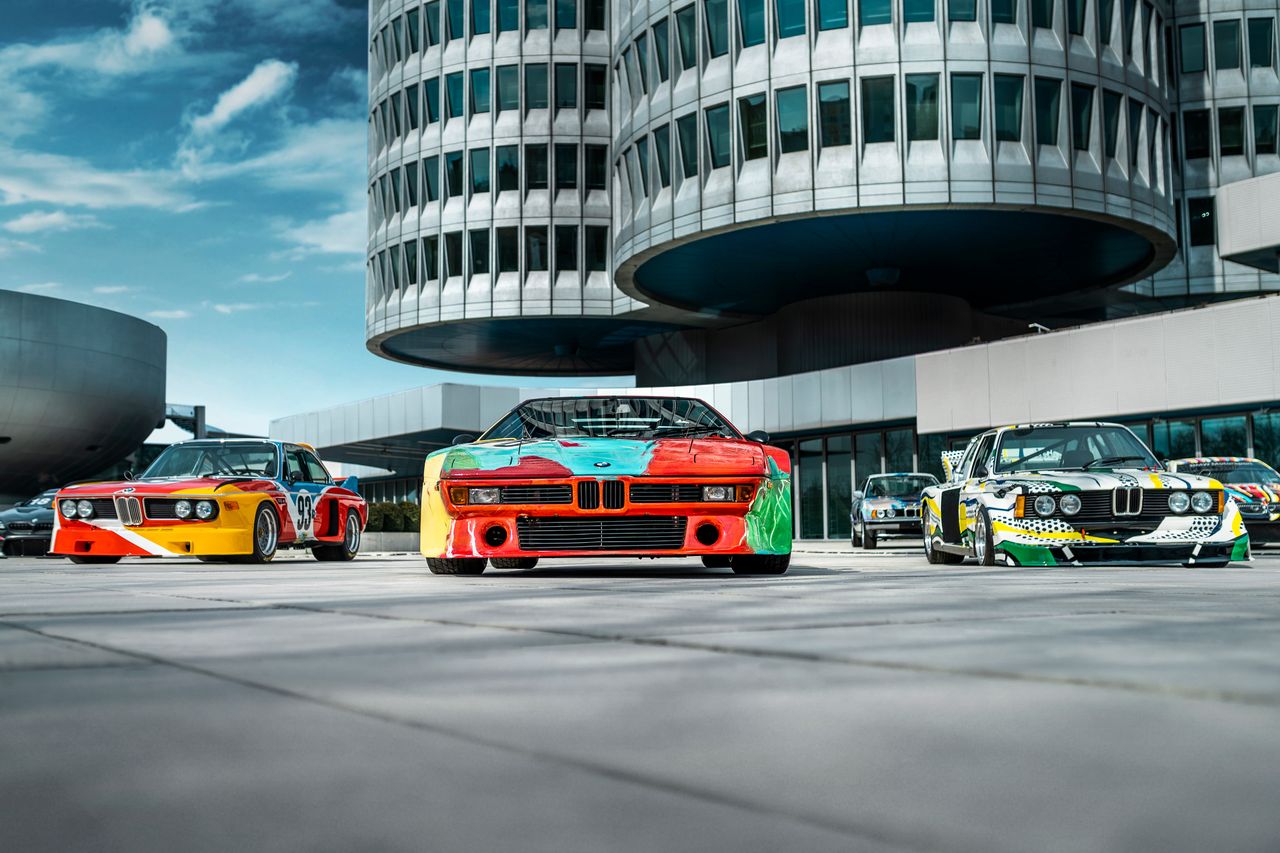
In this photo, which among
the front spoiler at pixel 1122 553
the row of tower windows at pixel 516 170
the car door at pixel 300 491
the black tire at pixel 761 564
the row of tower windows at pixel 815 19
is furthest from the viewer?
the row of tower windows at pixel 516 170

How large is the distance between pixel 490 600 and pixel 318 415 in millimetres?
53215

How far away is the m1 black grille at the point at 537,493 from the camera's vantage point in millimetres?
8414

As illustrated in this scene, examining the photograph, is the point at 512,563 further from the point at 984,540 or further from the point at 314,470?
the point at 314,470

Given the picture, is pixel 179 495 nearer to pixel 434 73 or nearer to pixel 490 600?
pixel 490 600

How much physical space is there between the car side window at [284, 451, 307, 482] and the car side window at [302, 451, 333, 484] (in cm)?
11

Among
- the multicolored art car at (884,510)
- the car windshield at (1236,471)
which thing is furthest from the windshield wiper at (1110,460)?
the multicolored art car at (884,510)

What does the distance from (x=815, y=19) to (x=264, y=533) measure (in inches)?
900

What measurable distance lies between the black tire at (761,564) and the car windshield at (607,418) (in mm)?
1249

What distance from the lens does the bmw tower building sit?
101 ft

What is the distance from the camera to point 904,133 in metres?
30.9

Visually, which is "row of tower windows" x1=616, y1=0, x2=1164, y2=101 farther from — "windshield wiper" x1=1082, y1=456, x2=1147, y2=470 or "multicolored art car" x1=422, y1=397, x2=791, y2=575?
"multicolored art car" x1=422, y1=397, x2=791, y2=575

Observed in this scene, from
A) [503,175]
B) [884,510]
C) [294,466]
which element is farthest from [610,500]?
[503,175]

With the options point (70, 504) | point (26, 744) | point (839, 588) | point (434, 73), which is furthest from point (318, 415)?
point (26, 744)

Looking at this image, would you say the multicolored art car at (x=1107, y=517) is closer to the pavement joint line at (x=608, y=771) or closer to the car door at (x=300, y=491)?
the car door at (x=300, y=491)
